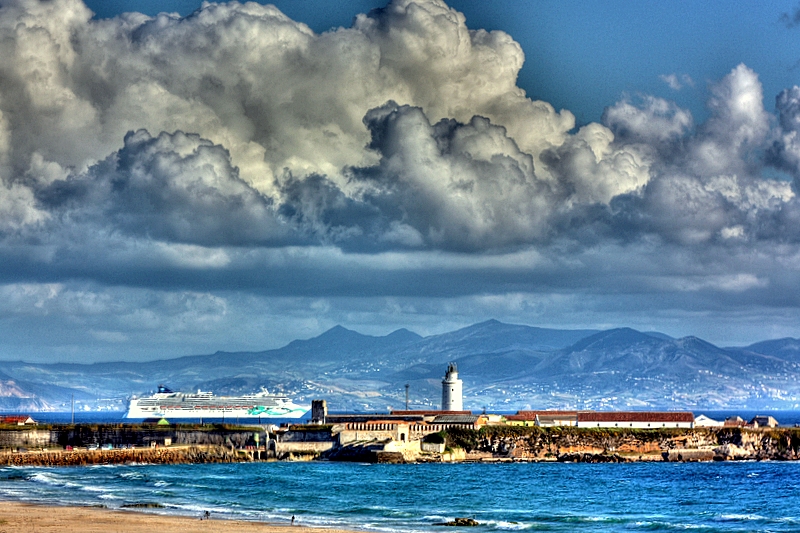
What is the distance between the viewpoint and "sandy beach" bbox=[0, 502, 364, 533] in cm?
6600

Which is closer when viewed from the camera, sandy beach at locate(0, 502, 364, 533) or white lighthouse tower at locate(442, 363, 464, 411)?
sandy beach at locate(0, 502, 364, 533)

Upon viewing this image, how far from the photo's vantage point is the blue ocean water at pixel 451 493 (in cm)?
7688

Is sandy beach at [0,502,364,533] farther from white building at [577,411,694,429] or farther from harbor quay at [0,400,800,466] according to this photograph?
white building at [577,411,694,429]

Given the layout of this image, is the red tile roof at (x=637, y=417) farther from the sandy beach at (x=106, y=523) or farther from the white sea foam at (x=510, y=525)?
the sandy beach at (x=106, y=523)

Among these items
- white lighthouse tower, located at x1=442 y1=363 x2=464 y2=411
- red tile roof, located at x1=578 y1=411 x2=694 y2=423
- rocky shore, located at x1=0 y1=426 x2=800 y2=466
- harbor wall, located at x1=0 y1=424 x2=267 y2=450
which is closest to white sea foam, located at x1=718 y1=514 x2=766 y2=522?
rocky shore, located at x1=0 y1=426 x2=800 y2=466

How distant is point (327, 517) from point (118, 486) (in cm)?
2647

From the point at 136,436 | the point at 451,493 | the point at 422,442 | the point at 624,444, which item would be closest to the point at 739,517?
the point at 451,493

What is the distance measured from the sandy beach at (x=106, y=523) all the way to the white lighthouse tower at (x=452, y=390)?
9224 cm

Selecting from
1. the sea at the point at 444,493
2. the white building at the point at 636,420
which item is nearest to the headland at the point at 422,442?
the sea at the point at 444,493

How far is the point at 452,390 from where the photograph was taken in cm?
16688

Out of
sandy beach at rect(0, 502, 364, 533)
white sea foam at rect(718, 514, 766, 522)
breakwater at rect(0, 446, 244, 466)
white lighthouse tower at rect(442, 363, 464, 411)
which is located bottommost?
white sea foam at rect(718, 514, 766, 522)

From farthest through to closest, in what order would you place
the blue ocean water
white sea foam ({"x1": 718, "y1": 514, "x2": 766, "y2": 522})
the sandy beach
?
white sea foam ({"x1": 718, "y1": 514, "x2": 766, "y2": 522})
the blue ocean water
the sandy beach

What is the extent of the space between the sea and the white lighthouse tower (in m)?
37.5

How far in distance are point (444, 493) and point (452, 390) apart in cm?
7322
